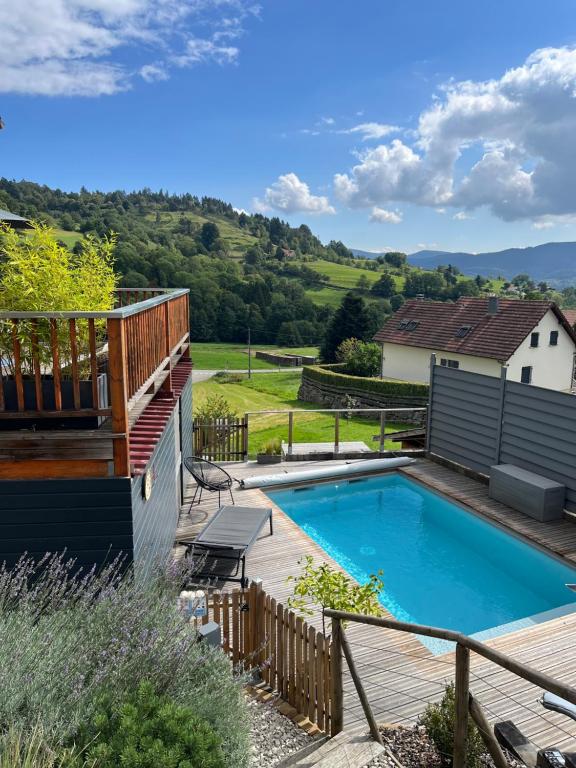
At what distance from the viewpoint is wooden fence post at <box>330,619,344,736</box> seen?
146 inches


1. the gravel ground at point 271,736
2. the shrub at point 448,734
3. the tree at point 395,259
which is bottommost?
the gravel ground at point 271,736

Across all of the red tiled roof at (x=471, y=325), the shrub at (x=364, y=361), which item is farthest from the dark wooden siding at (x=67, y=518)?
the shrub at (x=364, y=361)

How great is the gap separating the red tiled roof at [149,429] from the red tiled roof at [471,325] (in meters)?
21.7

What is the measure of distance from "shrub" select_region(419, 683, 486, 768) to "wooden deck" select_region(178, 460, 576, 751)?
0.85 metres

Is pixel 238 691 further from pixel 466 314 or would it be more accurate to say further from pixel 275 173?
pixel 275 173

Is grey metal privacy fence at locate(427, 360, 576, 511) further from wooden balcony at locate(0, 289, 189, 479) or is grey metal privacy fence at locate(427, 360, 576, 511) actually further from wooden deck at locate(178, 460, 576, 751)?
wooden balcony at locate(0, 289, 189, 479)

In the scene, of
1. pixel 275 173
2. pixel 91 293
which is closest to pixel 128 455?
pixel 91 293

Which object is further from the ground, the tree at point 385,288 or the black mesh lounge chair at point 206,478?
the tree at point 385,288

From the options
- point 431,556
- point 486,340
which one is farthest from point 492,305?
point 431,556

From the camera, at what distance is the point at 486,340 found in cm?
2659

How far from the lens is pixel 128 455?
4.28m

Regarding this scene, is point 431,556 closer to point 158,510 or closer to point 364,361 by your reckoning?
point 158,510

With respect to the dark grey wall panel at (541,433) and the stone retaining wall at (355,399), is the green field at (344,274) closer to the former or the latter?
the stone retaining wall at (355,399)

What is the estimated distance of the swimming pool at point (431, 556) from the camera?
7117mm
